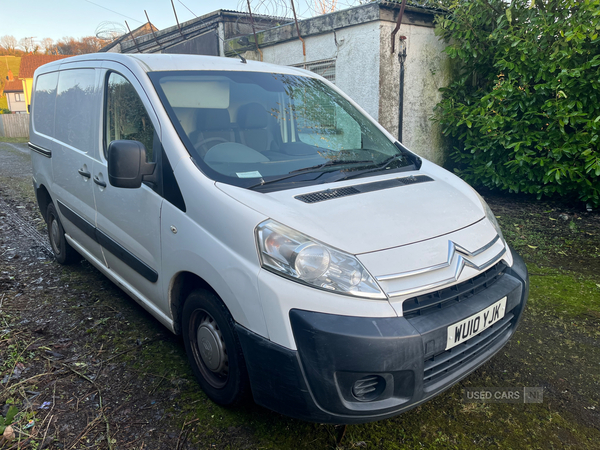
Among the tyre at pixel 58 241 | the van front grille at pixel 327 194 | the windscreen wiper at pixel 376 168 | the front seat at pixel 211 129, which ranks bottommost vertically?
the tyre at pixel 58 241

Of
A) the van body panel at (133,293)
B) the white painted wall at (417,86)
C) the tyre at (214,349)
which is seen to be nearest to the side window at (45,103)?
the van body panel at (133,293)

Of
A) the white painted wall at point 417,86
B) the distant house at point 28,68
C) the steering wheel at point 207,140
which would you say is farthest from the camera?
the distant house at point 28,68

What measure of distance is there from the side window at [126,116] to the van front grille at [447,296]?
1592mm

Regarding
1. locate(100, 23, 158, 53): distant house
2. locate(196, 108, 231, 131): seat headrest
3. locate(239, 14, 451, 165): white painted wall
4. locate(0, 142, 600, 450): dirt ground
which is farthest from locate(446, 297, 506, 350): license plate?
locate(100, 23, 158, 53): distant house

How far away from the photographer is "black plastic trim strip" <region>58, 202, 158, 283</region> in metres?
2.70

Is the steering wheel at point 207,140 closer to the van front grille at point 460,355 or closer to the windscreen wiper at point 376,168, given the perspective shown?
the windscreen wiper at point 376,168

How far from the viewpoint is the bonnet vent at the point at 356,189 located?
218 centimetres

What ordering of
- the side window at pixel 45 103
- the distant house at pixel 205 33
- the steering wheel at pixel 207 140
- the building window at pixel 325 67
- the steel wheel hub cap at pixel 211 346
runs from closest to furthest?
the steel wheel hub cap at pixel 211 346
the steering wheel at pixel 207 140
the side window at pixel 45 103
the building window at pixel 325 67
the distant house at pixel 205 33

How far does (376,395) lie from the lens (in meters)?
1.83

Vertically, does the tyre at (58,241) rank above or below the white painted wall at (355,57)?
below

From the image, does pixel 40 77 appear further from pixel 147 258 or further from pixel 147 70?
pixel 147 258

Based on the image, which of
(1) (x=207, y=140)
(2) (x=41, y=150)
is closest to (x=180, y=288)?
(1) (x=207, y=140)

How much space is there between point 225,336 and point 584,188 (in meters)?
5.54

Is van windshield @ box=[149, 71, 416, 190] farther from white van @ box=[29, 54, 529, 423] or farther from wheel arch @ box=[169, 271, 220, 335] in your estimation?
wheel arch @ box=[169, 271, 220, 335]
